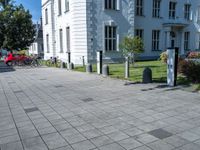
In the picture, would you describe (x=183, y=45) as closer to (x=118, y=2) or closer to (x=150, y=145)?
(x=118, y=2)

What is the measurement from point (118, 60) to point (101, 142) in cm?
1763

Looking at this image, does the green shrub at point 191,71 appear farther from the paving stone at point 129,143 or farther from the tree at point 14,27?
the tree at point 14,27

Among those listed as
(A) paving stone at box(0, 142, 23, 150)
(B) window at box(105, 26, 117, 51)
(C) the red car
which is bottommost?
(A) paving stone at box(0, 142, 23, 150)

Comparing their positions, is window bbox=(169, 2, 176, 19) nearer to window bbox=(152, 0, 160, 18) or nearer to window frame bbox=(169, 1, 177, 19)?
window frame bbox=(169, 1, 177, 19)

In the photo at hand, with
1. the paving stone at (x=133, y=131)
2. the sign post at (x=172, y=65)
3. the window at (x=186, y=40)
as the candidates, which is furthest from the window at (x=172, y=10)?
the paving stone at (x=133, y=131)

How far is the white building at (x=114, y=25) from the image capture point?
19.9m

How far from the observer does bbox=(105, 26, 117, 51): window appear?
2075 cm

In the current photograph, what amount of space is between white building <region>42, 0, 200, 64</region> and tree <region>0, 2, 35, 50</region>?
25.8 feet

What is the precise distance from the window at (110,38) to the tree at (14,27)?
71.2 ft

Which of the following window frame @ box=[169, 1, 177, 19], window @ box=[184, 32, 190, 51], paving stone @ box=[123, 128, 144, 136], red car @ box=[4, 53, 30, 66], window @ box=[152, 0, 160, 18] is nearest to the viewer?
paving stone @ box=[123, 128, 144, 136]

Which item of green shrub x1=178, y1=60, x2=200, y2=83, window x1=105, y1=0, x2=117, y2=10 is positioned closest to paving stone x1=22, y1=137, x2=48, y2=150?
green shrub x1=178, y1=60, x2=200, y2=83

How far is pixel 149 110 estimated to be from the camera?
5938mm

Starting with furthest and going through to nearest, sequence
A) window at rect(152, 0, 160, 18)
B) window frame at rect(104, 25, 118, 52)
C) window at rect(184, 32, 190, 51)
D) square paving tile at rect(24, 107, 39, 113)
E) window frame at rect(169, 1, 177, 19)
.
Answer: window at rect(184, 32, 190, 51) < window frame at rect(169, 1, 177, 19) < window at rect(152, 0, 160, 18) < window frame at rect(104, 25, 118, 52) < square paving tile at rect(24, 107, 39, 113)

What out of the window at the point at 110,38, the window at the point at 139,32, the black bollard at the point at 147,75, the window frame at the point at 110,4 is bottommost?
the black bollard at the point at 147,75
